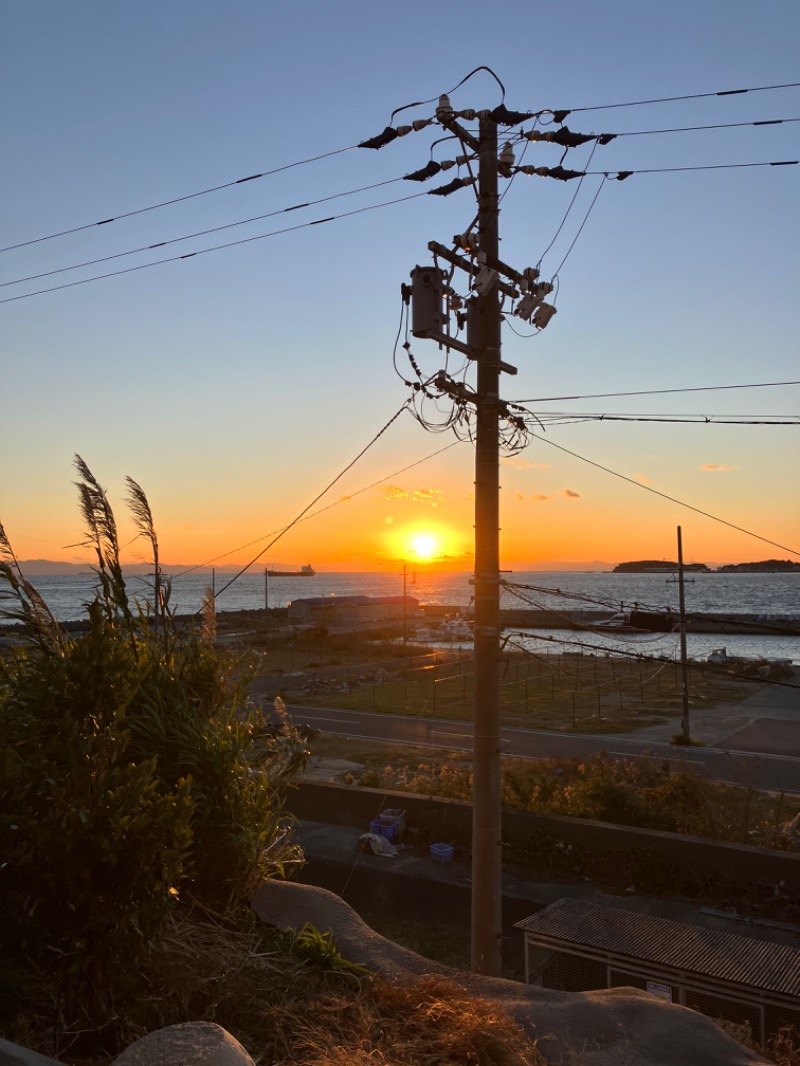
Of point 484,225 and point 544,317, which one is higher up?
point 484,225

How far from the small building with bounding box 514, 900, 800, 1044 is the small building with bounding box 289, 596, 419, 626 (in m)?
96.0

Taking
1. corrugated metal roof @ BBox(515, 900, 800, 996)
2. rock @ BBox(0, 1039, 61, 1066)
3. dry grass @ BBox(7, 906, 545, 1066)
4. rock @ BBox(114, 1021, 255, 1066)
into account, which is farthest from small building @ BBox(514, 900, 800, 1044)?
rock @ BBox(0, 1039, 61, 1066)

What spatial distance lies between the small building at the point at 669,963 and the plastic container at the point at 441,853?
5.45m

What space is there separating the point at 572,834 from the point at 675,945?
20.0 ft

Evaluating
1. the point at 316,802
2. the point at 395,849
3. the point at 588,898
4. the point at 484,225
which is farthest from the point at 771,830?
the point at 484,225

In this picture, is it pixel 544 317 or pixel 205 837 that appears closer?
pixel 205 837

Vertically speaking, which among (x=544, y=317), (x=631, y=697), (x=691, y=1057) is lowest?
(x=631, y=697)

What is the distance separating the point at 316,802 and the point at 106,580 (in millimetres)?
14408

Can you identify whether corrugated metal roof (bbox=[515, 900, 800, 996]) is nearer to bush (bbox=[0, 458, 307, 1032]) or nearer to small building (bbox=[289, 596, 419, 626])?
bush (bbox=[0, 458, 307, 1032])

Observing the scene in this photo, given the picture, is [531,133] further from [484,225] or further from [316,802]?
[316,802]

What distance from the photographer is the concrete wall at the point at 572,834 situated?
45.9 ft

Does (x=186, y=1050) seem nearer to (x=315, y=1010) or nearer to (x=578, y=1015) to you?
(x=315, y=1010)

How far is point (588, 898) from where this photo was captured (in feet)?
47.7

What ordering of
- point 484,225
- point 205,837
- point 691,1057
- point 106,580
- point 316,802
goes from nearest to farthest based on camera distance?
point 691,1057 → point 205,837 → point 106,580 → point 484,225 → point 316,802
